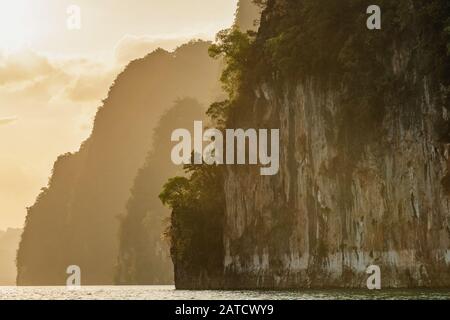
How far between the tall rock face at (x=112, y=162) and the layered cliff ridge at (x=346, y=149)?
11495 cm

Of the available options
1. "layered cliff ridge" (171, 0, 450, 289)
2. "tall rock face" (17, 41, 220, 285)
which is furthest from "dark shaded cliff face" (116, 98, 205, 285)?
"layered cliff ridge" (171, 0, 450, 289)

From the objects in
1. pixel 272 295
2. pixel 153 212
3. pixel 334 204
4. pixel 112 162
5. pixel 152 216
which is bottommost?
pixel 272 295

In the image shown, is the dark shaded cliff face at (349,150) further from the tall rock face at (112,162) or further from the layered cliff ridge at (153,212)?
the tall rock face at (112,162)

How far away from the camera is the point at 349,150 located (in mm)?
54281

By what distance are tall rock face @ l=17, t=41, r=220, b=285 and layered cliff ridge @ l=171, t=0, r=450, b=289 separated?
4525 inches

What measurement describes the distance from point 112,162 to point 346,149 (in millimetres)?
135609

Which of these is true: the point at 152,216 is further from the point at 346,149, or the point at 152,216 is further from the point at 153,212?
the point at 346,149

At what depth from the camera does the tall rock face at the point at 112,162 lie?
178875 mm

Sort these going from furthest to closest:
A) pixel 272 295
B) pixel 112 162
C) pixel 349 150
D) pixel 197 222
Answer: pixel 112 162, pixel 197 222, pixel 349 150, pixel 272 295

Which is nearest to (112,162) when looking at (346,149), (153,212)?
(153,212)

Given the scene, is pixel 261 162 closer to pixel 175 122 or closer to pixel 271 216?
pixel 271 216

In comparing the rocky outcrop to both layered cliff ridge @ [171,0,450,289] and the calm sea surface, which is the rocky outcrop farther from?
the calm sea surface
